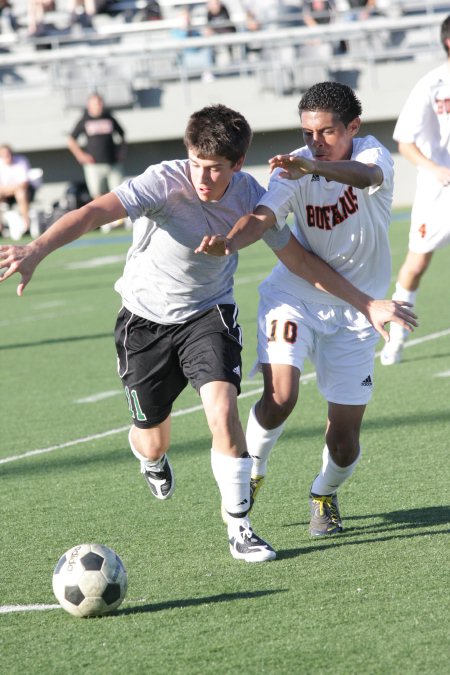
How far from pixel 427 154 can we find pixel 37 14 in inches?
871

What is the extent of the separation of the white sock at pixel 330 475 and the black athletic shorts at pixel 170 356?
22.4 inches

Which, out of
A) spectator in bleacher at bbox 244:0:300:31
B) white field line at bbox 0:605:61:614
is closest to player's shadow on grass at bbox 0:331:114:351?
white field line at bbox 0:605:61:614

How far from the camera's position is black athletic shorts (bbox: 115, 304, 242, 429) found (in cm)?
517

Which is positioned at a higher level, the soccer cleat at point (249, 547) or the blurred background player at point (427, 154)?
the soccer cleat at point (249, 547)

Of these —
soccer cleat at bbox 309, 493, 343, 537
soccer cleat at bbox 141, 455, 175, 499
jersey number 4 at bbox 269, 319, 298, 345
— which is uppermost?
jersey number 4 at bbox 269, 319, 298, 345

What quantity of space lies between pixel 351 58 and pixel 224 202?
74.5 feet

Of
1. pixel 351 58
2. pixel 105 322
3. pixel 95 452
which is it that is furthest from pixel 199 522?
pixel 351 58

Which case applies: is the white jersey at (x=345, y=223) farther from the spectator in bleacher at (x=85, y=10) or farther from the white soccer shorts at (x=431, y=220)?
the spectator in bleacher at (x=85, y=10)

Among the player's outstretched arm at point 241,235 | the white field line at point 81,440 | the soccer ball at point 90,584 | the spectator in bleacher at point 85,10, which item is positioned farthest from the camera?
the spectator in bleacher at point 85,10

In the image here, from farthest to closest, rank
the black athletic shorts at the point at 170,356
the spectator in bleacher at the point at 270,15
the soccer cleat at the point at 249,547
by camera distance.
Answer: the spectator in bleacher at the point at 270,15, the black athletic shorts at the point at 170,356, the soccer cleat at the point at 249,547

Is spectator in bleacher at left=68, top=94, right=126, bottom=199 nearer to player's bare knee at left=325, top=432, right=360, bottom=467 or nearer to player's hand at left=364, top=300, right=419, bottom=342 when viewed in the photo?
player's bare knee at left=325, top=432, right=360, bottom=467

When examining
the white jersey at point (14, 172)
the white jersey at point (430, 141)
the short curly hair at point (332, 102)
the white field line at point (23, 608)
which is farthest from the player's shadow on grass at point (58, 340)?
the white jersey at point (14, 172)

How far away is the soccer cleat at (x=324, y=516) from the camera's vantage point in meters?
5.29

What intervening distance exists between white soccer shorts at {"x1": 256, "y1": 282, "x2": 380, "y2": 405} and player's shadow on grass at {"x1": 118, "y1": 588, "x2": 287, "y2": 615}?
1.21 metres
